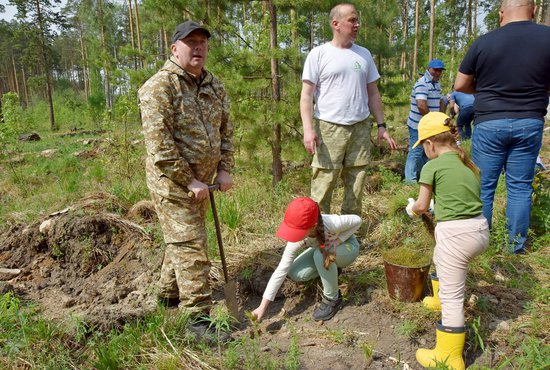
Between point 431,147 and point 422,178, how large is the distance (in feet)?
0.66

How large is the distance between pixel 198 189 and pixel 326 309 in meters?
1.23

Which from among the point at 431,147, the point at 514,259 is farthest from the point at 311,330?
the point at 514,259

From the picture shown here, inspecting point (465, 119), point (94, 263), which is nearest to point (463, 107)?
point (465, 119)

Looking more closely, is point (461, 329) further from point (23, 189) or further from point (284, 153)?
point (23, 189)

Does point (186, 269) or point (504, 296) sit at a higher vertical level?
point (186, 269)

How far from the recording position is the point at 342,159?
11.0ft

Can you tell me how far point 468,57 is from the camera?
309 centimetres

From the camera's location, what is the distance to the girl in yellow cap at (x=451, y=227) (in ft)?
6.90

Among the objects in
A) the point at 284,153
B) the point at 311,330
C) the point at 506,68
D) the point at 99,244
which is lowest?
the point at 311,330

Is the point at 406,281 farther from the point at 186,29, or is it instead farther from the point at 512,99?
the point at 186,29

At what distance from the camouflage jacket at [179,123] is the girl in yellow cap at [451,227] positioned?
1389mm

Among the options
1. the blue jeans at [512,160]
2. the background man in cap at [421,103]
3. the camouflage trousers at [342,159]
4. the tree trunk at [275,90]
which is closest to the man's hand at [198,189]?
the camouflage trousers at [342,159]

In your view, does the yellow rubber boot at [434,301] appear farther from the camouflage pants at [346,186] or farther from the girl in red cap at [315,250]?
the camouflage pants at [346,186]

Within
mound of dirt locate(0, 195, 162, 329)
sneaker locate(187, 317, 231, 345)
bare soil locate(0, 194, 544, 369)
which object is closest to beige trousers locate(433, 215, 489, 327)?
bare soil locate(0, 194, 544, 369)
